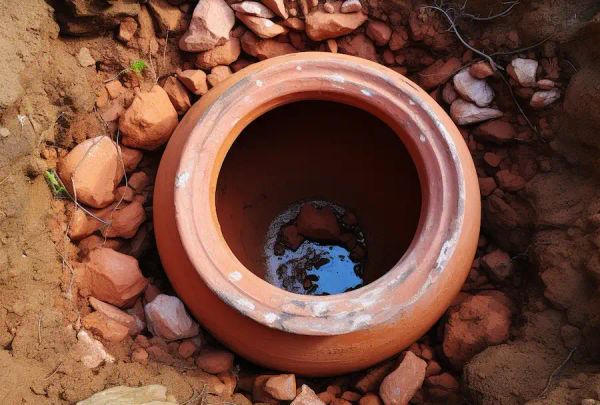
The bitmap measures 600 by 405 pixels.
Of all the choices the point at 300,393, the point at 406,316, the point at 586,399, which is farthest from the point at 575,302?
the point at 300,393

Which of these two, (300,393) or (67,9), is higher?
(67,9)

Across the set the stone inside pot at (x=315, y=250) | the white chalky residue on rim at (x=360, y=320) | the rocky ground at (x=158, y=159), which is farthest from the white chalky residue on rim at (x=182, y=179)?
the stone inside pot at (x=315, y=250)

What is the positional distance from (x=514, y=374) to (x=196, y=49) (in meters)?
1.55

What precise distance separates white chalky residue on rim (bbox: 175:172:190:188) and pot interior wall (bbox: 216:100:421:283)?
54 cm

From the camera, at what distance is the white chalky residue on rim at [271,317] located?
1.69 meters

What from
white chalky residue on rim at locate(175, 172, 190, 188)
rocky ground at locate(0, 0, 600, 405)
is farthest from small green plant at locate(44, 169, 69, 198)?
white chalky residue on rim at locate(175, 172, 190, 188)

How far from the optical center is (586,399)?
60.7 inches

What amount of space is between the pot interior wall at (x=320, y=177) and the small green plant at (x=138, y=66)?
1.43 feet

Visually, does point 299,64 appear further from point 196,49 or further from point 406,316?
point 406,316

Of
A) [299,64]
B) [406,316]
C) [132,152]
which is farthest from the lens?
[132,152]

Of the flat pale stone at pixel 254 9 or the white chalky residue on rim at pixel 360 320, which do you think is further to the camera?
the flat pale stone at pixel 254 9

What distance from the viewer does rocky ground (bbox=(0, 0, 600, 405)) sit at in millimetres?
1785

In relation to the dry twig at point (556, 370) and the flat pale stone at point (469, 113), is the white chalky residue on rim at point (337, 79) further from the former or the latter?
the dry twig at point (556, 370)

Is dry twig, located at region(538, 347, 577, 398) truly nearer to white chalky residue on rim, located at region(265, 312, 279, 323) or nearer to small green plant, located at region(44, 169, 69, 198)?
white chalky residue on rim, located at region(265, 312, 279, 323)
